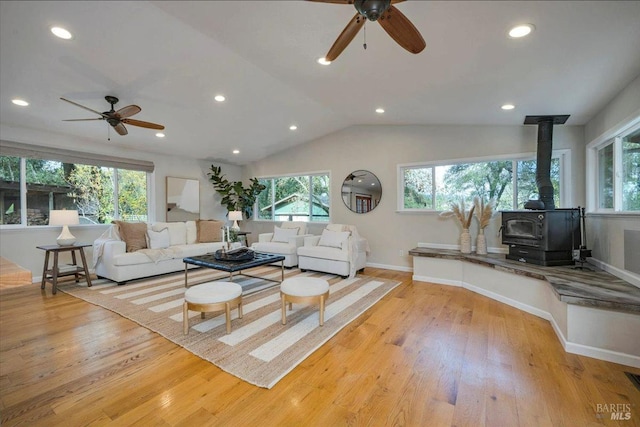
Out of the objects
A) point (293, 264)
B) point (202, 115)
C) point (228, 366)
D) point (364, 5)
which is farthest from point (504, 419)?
point (202, 115)

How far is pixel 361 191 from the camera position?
19.1 ft

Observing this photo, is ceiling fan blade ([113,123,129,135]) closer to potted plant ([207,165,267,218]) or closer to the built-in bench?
potted plant ([207,165,267,218])

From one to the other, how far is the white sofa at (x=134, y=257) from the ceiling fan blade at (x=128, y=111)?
81.3 inches

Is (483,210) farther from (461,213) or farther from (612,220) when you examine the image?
(612,220)

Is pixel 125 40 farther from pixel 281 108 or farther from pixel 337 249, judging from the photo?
pixel 337 249

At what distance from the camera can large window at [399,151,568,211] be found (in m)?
4.21

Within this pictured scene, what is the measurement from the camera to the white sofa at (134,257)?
4258 millimetres

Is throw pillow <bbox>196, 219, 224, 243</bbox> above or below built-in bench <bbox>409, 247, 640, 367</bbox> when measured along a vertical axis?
above

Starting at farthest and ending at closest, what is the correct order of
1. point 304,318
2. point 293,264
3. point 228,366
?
point 293,264
point 304,318
point 228,366

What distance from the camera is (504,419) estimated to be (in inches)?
62.6

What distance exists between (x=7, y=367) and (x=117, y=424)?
54.6 inches

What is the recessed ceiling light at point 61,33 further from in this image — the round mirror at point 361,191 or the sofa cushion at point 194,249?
the round mirror at point 361,191

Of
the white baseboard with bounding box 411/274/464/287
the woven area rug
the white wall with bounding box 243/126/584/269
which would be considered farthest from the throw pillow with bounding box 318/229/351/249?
the white baseboard with bounding box 411/274/464/287

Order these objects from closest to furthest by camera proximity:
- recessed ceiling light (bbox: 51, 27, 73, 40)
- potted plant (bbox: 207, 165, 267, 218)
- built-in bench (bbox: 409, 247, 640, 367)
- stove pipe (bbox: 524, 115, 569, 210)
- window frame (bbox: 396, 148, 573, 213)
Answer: built-in bench (bbox: 409, 247, 640, 367) → recessed ceiling light (bbox: 51, 27, 73, 40) → stove pipe (bbox: 524, 115, 569, 210) → window frame (bbox: 396, 148, 573, 213) → potted plant (bbox: 207, 165, 267, 218)
